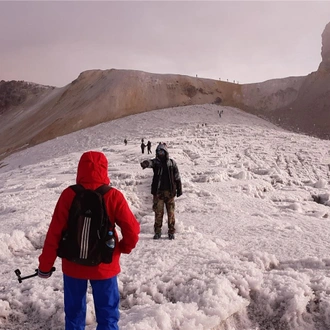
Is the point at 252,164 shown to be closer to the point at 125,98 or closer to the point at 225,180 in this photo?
the point at 225,180

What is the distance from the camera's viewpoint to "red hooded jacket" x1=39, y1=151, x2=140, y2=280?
2.76 metres

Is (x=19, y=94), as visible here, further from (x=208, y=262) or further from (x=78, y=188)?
(x=78, y=188)

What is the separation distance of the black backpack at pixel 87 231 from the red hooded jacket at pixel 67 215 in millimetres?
61

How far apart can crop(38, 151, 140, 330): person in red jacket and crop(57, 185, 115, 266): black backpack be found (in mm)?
63

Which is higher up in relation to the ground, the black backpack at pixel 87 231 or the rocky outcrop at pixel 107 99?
the rocky outcrop at pixel 107 99

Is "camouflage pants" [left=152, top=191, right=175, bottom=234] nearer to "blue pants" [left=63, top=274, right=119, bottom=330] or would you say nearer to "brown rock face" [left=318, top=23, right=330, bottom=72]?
"blue pants" [left=63, top=274, right=119, bottom=330]

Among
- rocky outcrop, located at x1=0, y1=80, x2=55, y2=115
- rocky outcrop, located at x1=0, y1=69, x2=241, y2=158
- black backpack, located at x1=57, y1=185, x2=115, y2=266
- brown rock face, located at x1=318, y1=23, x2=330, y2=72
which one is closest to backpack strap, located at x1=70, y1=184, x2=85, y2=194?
black backpack, located at x1=57, y1=185, x2=115, y2=266

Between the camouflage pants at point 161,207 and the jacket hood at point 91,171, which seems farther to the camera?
the camouflage pants at point 161,207

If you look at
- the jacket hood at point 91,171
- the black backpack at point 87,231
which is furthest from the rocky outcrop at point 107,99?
the black backpack at point 87,231

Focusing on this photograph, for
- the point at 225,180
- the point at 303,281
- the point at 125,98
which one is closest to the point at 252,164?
the point at 225,180

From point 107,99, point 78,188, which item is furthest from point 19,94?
point 78,188

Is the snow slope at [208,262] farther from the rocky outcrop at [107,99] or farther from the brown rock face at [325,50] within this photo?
the brown rock face at [325,50]

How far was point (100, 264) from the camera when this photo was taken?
2777 mm

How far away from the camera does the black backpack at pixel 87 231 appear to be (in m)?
2.71
